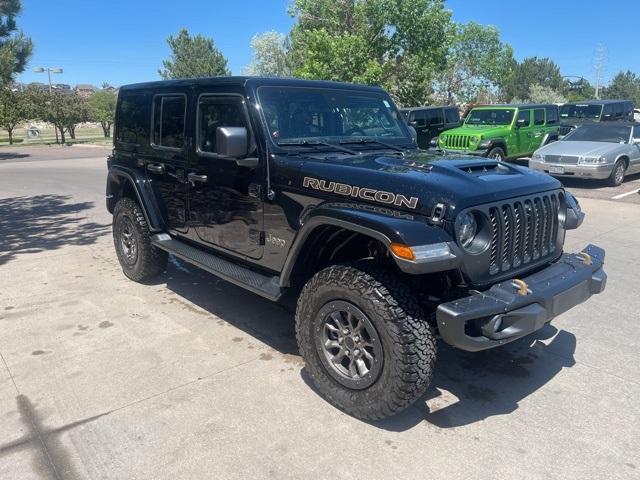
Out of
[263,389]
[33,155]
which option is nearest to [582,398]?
[263,389]

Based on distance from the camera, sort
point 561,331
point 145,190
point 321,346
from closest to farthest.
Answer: point 321,346
point 561,331
point 145,190

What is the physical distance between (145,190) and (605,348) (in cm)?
416

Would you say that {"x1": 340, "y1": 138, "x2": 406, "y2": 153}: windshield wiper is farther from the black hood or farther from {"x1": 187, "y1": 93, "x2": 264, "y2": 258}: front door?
{"x1": 187, "y1": 93, "x2": 264, "y2": 258}: front door

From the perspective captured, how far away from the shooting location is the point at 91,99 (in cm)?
4700

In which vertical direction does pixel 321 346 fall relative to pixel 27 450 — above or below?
above

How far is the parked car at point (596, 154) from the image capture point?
37.6ft

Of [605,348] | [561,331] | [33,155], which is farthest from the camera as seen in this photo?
A: [33,155]

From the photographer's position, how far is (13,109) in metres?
29.5

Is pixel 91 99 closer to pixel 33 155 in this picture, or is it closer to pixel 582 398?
pixel 33 155

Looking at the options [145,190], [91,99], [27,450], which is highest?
[91,99]

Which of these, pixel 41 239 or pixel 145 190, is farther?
pixel 41 239

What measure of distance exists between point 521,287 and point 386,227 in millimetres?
836

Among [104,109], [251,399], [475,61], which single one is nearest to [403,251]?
[251,399]

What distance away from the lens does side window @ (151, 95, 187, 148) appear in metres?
4.47
